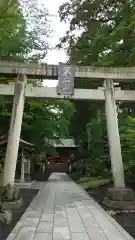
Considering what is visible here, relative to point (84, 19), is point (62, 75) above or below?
below

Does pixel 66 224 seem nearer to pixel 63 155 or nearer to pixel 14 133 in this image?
pixel 14 133

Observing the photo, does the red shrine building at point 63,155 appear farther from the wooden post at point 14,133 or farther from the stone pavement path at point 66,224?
the stone pavement path at point 66,224

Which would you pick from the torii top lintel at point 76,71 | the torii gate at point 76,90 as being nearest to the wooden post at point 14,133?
the torii gate at point 76,90

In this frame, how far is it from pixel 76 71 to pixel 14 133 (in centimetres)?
373

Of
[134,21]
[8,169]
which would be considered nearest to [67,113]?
[134,21]

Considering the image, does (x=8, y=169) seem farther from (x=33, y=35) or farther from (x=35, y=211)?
(x=33, y=35)

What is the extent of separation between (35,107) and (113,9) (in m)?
9.18

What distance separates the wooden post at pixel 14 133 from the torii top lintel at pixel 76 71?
1.20 ft

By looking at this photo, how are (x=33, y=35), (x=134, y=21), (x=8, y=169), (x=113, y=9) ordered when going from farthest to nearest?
1. (x=33, y=35)
2. (x=113, y=9)
3. (x=134, y=21)
4. (x=8, y=169)

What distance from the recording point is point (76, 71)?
13.0 m

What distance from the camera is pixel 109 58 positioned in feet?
61.7

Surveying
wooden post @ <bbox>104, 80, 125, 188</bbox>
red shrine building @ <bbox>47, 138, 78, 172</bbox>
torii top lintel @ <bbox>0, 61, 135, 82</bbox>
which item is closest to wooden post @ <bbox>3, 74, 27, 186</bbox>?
torii top lintel @ <bbox>0, 61, 135, 82</bbox>

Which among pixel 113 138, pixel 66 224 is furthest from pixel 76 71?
pixel 66 224

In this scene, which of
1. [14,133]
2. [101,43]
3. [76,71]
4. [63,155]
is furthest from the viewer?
[63,155]
